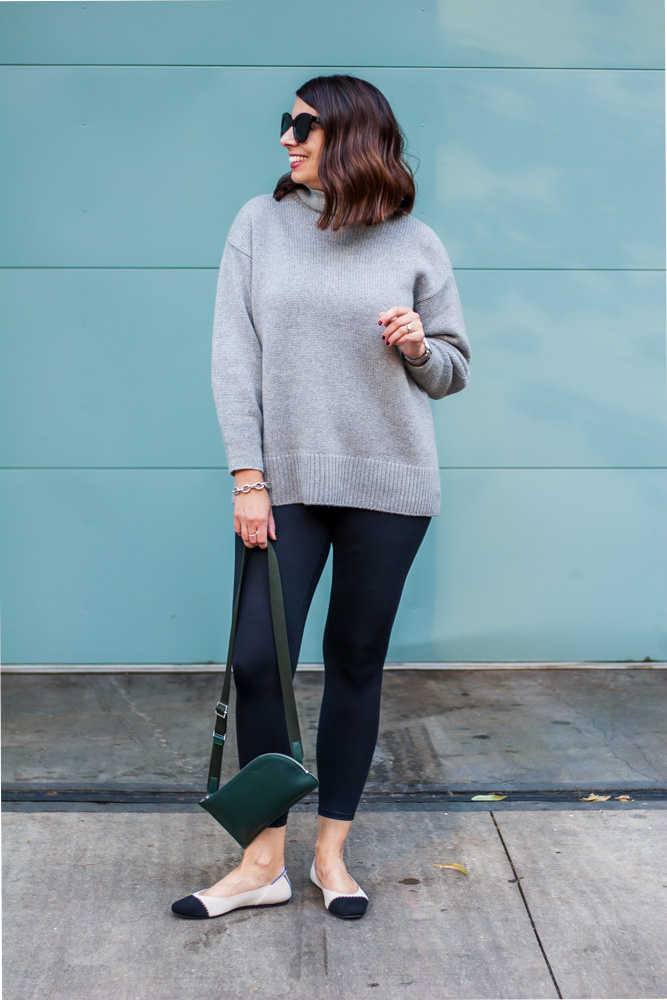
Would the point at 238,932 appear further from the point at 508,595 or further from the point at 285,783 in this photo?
the point at 508,595

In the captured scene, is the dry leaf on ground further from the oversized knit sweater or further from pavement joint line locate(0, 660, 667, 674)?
pavement joint line locate(0, 660, 667, 674)

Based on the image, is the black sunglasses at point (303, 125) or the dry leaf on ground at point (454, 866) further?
the dry leaf on ground at point (454, 866)

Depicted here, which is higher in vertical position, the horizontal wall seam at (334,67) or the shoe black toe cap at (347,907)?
the horizontal wall seam at (334,67)

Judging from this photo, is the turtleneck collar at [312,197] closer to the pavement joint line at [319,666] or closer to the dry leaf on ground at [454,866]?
the dry leaf on ground at [454,866]

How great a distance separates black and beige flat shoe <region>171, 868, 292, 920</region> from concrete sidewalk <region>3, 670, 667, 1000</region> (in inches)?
0.8

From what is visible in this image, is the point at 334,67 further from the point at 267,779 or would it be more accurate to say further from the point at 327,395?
the point at 267,779

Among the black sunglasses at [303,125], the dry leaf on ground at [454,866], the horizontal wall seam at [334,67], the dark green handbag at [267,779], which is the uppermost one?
the horizontal wall seam at [334,67]

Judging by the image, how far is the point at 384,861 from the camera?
237cm

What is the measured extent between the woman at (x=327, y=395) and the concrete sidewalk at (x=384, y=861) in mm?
141

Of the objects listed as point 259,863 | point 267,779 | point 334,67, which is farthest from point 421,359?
point 334,67

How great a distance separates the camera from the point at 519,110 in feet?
11.8

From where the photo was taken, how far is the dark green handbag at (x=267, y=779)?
196 centimetres

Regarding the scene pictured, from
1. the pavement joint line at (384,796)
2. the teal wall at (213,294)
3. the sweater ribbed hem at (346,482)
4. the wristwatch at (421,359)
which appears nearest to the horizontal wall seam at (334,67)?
the teal wall at (213,294)

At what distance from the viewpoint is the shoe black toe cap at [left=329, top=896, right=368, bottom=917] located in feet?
6.90
